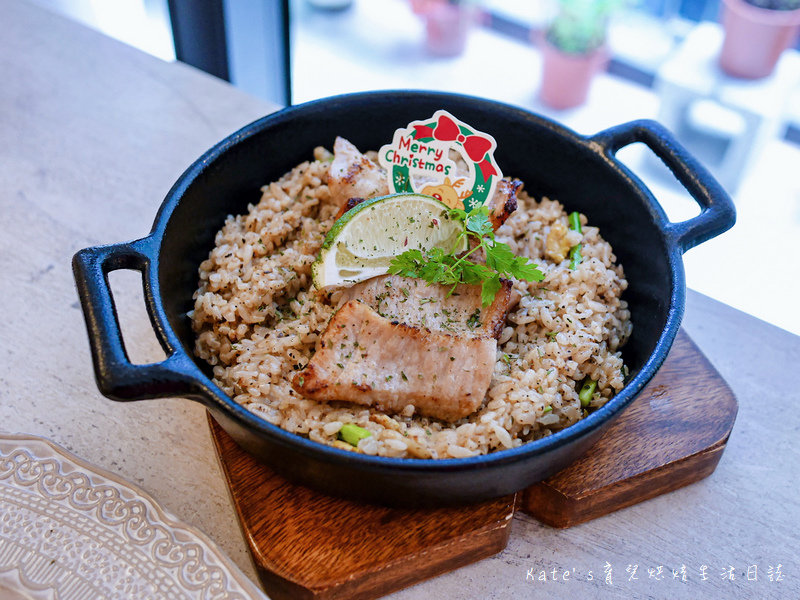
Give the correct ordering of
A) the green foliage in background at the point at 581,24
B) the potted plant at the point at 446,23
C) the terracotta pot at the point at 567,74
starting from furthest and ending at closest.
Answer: the potted plant at the point at 446,23 < the terracotta pot at the point at 567,74 < the green foliage in background at the point at 581,24

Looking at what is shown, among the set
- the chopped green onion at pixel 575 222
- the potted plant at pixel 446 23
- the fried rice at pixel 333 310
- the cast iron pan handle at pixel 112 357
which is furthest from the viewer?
the potted plant at pixel 446 23

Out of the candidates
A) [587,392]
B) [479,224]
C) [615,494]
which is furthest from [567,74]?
[615,494]

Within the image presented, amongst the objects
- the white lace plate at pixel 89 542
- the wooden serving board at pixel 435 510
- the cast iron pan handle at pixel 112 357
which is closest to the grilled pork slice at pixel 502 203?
the wooden serving board at pixel 435 510

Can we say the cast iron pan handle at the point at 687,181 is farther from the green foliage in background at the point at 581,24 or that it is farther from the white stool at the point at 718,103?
the green foliage in background at the point at 581,24

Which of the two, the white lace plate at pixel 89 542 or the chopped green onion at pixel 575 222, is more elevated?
the chopped green onion at pixel 575 222

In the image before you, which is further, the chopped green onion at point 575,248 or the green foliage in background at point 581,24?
the green foliage in background at point 581,24

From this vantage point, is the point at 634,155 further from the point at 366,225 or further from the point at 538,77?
the point at 366,225

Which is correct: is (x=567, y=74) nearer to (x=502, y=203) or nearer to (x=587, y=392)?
(x=502, y=203)

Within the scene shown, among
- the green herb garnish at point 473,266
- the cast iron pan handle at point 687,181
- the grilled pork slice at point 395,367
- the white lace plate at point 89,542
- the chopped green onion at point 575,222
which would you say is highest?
the cast iron pan handle at point 687,181

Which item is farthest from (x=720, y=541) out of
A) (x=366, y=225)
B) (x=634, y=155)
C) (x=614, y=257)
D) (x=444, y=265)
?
(x=634, y=155)
